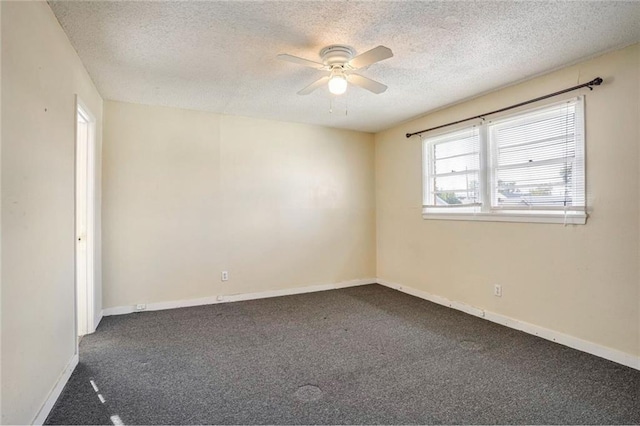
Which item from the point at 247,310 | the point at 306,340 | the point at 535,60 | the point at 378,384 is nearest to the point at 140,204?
the point at 247,310

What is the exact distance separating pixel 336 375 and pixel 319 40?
2.42m

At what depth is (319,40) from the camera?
238 centimetres

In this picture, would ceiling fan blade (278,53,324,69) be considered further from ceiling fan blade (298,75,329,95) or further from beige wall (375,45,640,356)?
beige wall (375,45,640,356)

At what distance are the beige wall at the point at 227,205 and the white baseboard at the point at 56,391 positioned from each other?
56.3 inches

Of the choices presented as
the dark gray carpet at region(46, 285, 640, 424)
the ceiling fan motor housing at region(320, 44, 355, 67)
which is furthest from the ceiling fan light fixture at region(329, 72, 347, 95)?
the dark gray carpet at region(46, 285, 640, 424)

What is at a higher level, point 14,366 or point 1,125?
point 1,125

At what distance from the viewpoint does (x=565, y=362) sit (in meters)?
2.54

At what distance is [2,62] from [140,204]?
2.57 metres

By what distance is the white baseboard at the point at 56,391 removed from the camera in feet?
5.92

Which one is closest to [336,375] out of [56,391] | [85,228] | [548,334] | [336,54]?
[56,391]

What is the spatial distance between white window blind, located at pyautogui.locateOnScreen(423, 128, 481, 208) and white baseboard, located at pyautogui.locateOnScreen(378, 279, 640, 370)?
3.91 ft

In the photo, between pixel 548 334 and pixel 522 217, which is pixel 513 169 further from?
pixel 548 334

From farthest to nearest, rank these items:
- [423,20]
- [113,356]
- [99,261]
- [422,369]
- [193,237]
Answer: [193,237] < [99,261] < [113,356] < [422,369] < [423,20]

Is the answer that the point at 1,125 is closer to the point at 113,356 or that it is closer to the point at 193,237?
the point at 113,356
